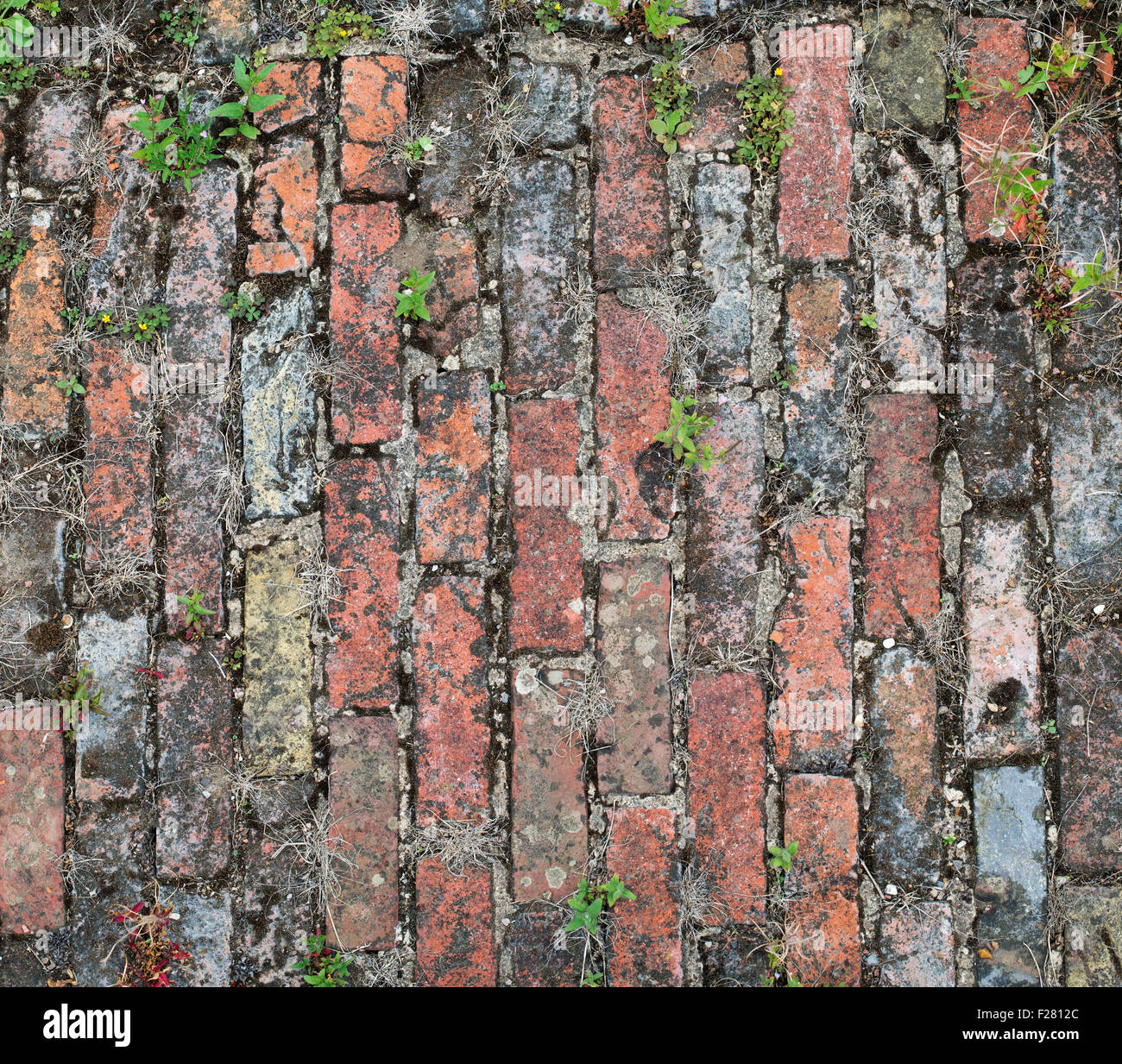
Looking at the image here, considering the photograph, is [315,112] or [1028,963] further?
[315,112]

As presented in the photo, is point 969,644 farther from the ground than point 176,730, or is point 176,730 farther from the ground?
point 969,644

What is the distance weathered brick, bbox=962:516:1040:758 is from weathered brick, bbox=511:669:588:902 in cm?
130

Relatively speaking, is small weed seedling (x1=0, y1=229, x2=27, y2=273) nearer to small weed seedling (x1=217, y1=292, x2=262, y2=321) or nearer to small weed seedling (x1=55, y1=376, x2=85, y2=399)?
small weed seedling (x1=55, y1=376, x2=85, y2=399)

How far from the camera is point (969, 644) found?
8.27 ft

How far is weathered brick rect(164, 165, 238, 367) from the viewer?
2.62m

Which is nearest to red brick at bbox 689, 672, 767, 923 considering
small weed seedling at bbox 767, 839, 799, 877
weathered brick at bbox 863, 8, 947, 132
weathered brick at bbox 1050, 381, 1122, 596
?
small weed seedling at bbox 767, 839, 799, 877

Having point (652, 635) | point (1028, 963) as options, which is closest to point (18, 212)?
point (652, 635)

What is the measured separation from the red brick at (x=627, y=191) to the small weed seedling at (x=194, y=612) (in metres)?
Answer: 1.73

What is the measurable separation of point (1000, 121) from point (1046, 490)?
1249 mm

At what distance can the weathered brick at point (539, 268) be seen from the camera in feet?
8.41

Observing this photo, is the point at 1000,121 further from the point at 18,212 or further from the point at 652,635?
the point at 18,212

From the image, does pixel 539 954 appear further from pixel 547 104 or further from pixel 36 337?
pixel 547 104
